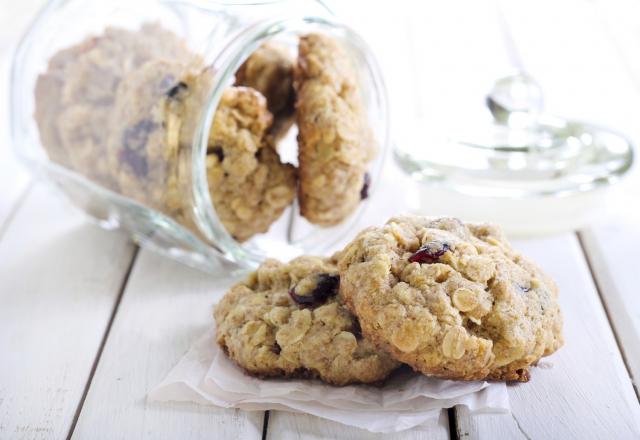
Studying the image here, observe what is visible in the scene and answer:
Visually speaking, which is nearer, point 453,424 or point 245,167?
point 453,424

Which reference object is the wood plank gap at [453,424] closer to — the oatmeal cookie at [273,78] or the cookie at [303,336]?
the cookie at [303,336]

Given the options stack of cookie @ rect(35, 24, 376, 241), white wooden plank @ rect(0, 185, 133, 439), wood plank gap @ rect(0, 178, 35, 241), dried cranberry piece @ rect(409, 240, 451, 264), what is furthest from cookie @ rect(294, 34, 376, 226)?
wood plank gap @ rect(0, 178, 35, 241)

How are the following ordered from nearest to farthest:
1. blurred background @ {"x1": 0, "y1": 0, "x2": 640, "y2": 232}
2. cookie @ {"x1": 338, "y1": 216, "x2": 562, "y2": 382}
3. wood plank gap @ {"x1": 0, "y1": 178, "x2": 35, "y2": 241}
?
cookie @ {"x1": 338, "y1": 216, "x2": 562, "y2": 382} < wood plank gap @ {"x1": 0, "y1": 178, "x2": 35, "y2": 241} < blurred background @ {"x1": 0, "y1": 0, "x2": 640, "y2": 232}

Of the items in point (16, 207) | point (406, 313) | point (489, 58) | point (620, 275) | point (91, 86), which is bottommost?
point (16, 207)

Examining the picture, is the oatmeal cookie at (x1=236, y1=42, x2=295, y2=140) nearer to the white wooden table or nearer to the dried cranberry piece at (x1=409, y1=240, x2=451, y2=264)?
the white wooden table

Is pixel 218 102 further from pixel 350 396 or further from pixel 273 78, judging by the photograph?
pixel 350 396

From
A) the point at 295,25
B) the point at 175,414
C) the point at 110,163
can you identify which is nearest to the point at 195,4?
the point at 295,25

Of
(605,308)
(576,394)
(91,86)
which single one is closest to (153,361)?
(91,86)
